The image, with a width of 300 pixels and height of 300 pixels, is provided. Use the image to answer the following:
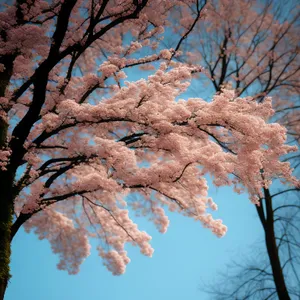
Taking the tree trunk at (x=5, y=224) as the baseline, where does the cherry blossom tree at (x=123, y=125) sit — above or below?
above

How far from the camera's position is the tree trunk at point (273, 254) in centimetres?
777

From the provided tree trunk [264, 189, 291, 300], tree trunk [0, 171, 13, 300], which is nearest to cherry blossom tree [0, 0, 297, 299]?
tree trunk [0, 171, 13, 300]

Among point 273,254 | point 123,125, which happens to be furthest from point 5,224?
point 273,254

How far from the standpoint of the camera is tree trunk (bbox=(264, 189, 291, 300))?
777 centimetres

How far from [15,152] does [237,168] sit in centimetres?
341

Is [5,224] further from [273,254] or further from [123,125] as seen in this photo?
[273,254]

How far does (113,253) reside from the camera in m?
8.30

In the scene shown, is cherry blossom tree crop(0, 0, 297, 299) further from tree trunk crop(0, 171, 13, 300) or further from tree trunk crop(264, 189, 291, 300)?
tree trunk crop(264, 189, 291, 300)

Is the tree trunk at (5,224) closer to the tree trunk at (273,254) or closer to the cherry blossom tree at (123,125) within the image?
the cherry blossom tree at (123,125)

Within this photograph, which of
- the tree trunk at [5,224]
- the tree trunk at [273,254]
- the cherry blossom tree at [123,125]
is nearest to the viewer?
the cherry blossom tree at [123,125]

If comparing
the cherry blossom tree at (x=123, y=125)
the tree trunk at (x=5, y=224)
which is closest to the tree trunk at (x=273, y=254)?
the cherry blossom tree at (x=123, y=125)

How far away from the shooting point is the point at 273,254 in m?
8.06

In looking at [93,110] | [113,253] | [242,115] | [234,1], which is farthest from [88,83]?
[234,1]

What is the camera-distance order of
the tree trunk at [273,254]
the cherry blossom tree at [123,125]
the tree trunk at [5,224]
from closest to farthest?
the cherry blossom tree at [123,125] → the tree trunk at [5,224] → the tree trunk at [273,254]
